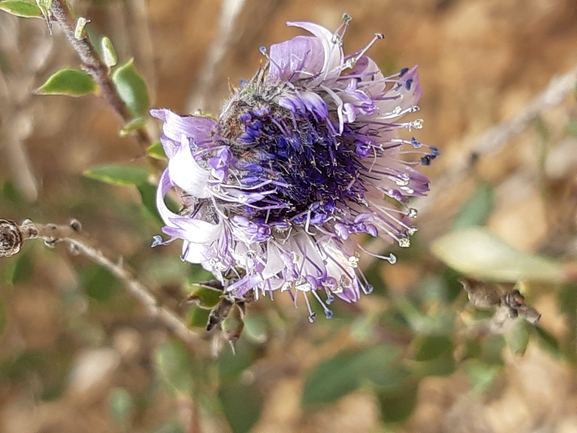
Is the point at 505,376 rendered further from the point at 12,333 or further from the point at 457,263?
the point at 12,333

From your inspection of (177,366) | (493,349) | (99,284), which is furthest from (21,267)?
(493,349)

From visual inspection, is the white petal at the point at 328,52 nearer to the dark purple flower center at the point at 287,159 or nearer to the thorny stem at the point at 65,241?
the dark purple flower center at the point at 287,159

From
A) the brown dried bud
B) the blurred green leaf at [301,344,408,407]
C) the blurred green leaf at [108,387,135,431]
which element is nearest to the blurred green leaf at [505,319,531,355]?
the blurred green leaf at [301,344,408,407]

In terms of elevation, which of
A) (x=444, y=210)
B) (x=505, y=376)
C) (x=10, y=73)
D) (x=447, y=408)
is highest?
(x=10, y=73)

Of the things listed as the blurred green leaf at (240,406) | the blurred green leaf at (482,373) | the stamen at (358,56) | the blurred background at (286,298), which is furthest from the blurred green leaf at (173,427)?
the stamen at (358,56)

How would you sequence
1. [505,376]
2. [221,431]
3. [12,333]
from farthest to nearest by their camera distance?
1. [12,333]
2. [505,376]
3. [221,431]

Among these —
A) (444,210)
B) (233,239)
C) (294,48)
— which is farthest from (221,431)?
(444,210)

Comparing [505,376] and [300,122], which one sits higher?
[300,122]
